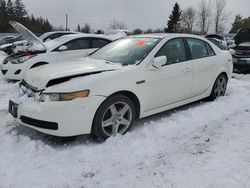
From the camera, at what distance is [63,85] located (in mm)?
3672

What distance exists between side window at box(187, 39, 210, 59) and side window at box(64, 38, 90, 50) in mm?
4503

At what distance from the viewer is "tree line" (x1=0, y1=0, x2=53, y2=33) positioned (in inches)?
2349

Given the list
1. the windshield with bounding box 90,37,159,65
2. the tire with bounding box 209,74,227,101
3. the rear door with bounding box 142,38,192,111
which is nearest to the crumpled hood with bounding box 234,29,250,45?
the tire with bounding box 209,74,227,101

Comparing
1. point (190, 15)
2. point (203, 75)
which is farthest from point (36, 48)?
point (190, 15)

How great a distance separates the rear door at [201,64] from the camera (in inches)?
208

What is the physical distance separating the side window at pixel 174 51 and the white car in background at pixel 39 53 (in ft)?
12.8

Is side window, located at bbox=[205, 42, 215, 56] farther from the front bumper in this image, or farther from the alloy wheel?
the front bumper

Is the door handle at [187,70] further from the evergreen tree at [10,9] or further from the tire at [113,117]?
the evergreen tree at [10,9]

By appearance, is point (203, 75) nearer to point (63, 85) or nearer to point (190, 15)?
point (63, 85)

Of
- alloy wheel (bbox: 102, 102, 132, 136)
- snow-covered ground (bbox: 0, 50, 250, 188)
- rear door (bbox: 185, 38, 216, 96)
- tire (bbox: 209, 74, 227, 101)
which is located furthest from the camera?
tire (bbox: 209, 74, 227, 101)

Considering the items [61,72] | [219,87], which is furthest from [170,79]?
[219,87]

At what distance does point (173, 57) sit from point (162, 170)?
2203 millimetres

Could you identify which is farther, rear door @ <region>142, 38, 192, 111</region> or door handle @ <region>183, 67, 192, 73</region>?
door handle @ <region>183, 67, 192, 73</region>

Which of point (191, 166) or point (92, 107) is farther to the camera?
point (92, 107)
